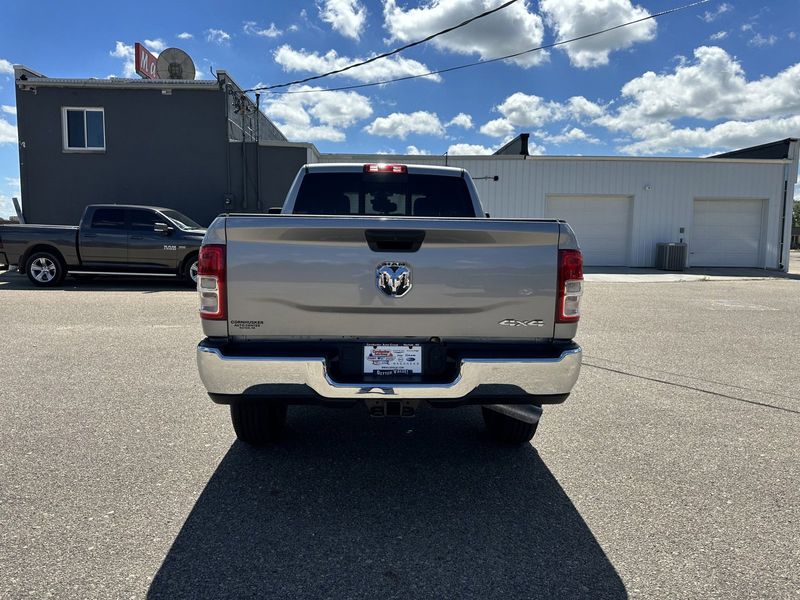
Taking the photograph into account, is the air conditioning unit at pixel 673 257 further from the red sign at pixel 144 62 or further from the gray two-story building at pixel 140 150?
the red sign at pixel 144 62

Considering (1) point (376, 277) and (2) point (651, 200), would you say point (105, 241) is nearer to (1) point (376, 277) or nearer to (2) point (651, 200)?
(1) point (376, 277)

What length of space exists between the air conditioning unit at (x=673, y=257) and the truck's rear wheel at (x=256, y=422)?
18.8 m

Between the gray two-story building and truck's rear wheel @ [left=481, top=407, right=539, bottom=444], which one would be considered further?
the gray two-story building

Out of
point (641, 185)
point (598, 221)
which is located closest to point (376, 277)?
point (598, 221)

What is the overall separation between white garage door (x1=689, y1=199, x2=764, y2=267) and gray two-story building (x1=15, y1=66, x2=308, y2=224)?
14470 millimetres

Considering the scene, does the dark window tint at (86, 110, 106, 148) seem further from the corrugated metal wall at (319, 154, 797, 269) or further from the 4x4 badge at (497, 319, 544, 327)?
the 4x4 badge at (497, 319, 544, 327)

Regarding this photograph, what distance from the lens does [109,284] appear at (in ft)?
43.9

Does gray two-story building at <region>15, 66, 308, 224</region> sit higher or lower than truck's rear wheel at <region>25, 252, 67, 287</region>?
higher

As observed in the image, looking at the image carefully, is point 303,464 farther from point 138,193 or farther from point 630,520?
point 138,193

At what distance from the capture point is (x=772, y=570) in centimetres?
248

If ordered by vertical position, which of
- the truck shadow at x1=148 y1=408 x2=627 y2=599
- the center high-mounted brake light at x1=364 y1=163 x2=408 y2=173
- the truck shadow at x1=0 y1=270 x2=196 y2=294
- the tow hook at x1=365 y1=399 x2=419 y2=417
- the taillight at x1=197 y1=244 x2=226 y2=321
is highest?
the center high-mounted brake light at x1=364 y1=163 x2=408 y2=173

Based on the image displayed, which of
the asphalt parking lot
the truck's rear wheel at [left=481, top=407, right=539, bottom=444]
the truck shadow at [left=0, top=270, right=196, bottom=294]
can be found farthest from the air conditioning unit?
the truck's rear wheel at [left=481, top=407, right=539, bottom=444]

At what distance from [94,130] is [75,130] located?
61cm

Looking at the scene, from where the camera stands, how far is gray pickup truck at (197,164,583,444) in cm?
285
